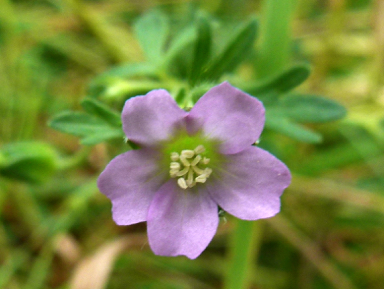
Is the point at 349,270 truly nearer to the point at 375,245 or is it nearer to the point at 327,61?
the point at 375,245

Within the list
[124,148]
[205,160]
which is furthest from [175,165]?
[124,148]

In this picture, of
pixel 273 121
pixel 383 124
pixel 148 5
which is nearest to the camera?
pixel 273 121

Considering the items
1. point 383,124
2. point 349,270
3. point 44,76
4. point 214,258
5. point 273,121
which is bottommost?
point 349,270

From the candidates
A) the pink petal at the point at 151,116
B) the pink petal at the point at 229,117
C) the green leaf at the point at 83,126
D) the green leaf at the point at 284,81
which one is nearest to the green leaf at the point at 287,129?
the green leaf at the point at 284,81

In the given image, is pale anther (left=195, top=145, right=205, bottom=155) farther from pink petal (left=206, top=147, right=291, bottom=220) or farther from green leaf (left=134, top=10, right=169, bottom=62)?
green leaf (left=134, top=10, right=169, bottom=62)

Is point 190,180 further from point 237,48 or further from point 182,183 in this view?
point 237,48

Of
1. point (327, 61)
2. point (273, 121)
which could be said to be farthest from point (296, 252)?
point (327, 61)

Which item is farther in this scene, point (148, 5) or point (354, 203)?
point (148, 5)
